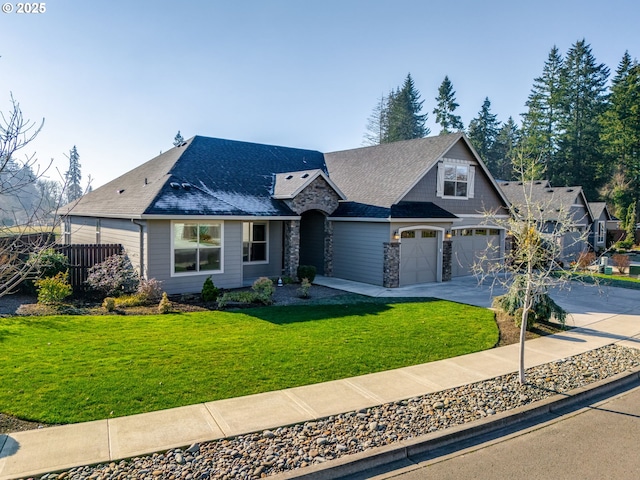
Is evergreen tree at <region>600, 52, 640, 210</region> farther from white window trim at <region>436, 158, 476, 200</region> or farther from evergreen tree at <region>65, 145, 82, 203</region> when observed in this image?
evergreen tree at <region>65, 145, 82, 203</region>

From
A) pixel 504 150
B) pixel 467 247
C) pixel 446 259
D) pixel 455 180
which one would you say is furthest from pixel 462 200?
pixel 504 150

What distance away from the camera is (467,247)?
2064 cm

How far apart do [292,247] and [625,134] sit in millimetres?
44117

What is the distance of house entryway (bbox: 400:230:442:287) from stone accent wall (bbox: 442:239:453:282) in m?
0.36

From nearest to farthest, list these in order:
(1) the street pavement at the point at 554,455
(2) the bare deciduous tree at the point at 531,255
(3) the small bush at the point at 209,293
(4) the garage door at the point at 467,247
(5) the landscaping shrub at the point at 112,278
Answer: (1) the street pavement at the point at 554,455 < (2) the bare deciduous tree at the point at 531,255 < (3) the small bush at the point at 209,293 < (5) the landscaping shrub at the point at 112,278 < (4) the garage door at the point at 467,247

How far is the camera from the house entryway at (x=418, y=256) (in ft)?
56.8

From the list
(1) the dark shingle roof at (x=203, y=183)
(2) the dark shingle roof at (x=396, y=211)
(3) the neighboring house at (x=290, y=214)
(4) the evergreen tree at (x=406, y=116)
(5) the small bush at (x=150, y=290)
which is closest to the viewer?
(5) the small bush at (x=150, y=290)

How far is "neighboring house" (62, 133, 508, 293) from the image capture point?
559 inches

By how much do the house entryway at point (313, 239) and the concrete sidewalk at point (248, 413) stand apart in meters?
11.0

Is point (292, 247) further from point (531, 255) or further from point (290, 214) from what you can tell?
point (531, 255)

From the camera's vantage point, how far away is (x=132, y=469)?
444 centimetres

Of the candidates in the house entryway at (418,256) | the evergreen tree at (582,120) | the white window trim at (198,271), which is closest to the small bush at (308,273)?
the white window trim at (198,271)

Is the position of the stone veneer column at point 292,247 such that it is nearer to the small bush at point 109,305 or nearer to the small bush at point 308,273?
the small bush at point 308,273

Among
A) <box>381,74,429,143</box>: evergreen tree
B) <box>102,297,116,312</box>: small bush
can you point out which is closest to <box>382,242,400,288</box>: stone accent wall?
<box>102,297,116,312</box>: small bush
